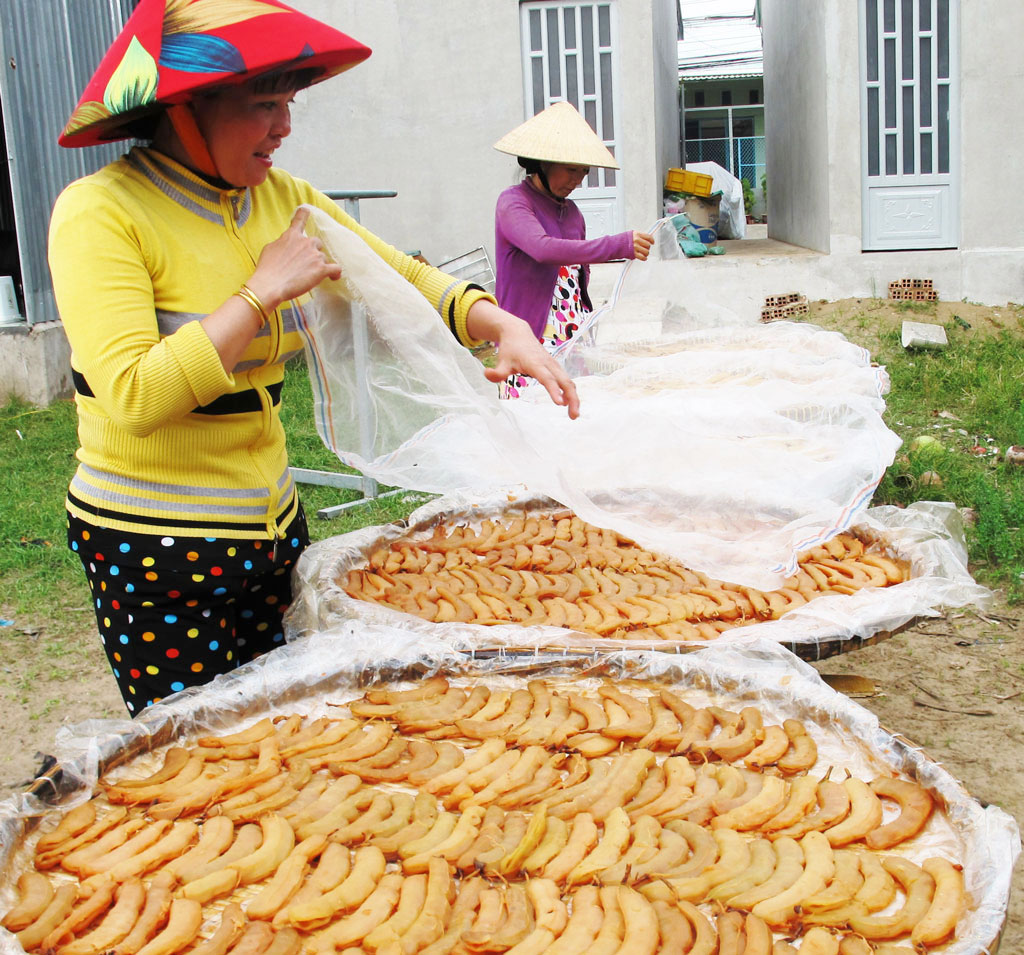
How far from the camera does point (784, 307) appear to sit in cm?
880

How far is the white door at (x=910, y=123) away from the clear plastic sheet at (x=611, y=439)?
6299 millimetres

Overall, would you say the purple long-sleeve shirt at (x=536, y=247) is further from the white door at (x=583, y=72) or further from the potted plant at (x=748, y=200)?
the potted plant at (x=748, y=200)

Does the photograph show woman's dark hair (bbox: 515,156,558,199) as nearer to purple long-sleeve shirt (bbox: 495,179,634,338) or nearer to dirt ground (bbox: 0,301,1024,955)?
purple long-sleeve shirt (bbox: 495,179,634,338)

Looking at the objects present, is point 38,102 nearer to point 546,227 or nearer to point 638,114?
point 638,114

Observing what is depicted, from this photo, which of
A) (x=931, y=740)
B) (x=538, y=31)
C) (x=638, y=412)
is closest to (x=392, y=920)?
(x=638, y=412)

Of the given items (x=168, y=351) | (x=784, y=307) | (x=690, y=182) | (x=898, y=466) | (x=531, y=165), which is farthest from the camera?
(x=690, y=182)

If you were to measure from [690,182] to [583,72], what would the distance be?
1.41 meters

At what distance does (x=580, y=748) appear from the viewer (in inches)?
78.7

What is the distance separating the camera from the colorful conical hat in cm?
168

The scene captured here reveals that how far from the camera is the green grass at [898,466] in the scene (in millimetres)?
4797

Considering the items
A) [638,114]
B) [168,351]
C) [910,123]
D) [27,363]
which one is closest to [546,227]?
[168,351]

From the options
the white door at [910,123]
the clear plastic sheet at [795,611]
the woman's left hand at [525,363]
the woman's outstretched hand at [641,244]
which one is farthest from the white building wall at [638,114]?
the woman's left hand at [525,363]

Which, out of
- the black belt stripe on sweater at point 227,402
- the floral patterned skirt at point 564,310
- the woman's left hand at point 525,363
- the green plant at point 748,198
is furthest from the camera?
the green plant at point 748,198

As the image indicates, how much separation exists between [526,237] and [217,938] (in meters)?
2.93
